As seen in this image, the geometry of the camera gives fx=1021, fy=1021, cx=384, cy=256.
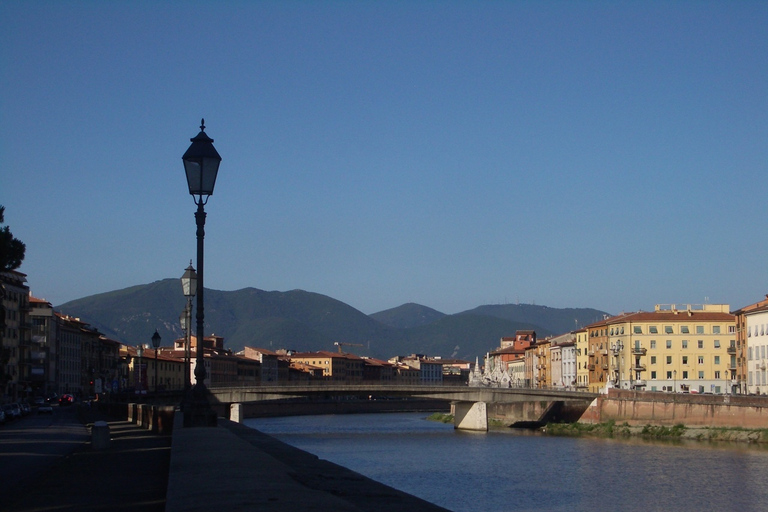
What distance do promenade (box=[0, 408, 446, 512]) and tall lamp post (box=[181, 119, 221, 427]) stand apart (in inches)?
48.0

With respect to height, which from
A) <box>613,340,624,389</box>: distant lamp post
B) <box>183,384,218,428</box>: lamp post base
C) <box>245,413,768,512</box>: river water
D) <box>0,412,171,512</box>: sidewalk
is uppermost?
<box>613,340,624,389</box>: distant lamp post

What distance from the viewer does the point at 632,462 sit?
5247cm

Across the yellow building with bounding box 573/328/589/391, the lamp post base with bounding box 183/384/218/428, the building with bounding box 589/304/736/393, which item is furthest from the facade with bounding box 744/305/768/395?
the lamp post base with bounding box 183/384/218/428

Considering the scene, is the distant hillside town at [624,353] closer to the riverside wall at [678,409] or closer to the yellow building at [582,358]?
the yellow building at [582,358]

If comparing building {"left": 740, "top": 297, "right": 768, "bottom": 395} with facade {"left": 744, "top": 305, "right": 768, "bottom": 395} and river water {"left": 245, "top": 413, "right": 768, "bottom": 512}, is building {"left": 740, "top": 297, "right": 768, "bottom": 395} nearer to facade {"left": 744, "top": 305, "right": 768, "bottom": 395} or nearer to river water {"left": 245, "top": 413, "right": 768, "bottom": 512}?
facade {"left": 744, "top": 305, "right": 768, "bottom": 395}

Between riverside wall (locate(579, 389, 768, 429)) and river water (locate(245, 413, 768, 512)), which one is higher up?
riverside wall (locate(579, 389, 768, 429))

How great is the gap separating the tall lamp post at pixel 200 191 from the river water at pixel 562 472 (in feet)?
42.2

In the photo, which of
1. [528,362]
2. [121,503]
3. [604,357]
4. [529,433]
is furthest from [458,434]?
[528,362]

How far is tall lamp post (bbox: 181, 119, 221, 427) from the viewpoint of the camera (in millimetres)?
21219

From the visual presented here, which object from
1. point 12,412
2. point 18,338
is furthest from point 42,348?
point 12,412

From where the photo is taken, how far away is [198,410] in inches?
864

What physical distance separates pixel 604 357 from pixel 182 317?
91.6m

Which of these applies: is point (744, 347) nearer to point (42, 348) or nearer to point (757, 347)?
point (757, 347)

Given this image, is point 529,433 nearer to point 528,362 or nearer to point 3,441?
point 3,441
